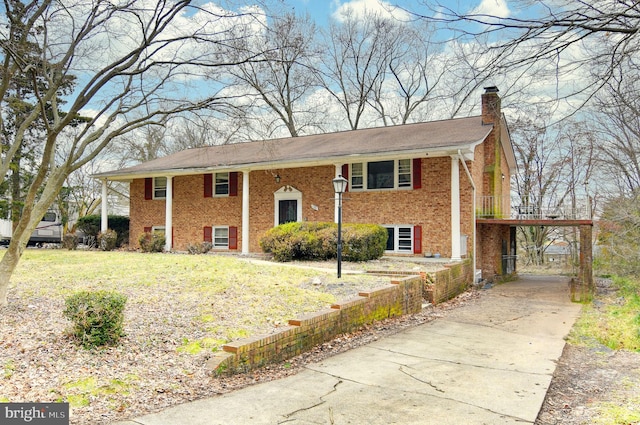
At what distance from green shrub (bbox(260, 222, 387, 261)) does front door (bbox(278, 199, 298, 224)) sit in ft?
8.26

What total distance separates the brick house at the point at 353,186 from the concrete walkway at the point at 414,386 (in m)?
7.09

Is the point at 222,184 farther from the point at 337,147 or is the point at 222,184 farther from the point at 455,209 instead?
the point at 455,209

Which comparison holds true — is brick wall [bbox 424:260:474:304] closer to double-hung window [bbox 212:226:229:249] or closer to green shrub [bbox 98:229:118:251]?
double-hung window [bbox 212:226:229:249]

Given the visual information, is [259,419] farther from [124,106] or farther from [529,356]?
[124,106]

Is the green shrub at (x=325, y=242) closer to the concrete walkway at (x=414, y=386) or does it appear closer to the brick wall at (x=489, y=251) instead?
the brick wall at (x=489, y=251)

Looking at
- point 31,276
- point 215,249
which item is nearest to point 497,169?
point 215,249

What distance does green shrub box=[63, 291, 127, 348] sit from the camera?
212 inches

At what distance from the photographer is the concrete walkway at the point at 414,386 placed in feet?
13.7

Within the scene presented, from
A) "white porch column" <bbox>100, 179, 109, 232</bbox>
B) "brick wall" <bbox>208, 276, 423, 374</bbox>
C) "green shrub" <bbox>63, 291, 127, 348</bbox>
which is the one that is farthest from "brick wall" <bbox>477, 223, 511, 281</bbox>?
"white porch column" <bbox>100, 179, 109, 232</bbox>

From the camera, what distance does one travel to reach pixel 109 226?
22609 mm

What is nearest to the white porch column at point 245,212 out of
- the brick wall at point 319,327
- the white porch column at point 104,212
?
the white porch column at point 104,212

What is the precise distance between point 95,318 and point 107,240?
656 inches

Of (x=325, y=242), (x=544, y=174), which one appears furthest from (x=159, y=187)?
(x=544, y=174)

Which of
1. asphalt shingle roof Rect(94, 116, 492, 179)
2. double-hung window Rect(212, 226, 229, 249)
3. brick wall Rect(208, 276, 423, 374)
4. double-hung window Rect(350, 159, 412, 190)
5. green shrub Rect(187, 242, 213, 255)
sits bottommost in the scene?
brick wall Rect(208, 276, 423, 374)
